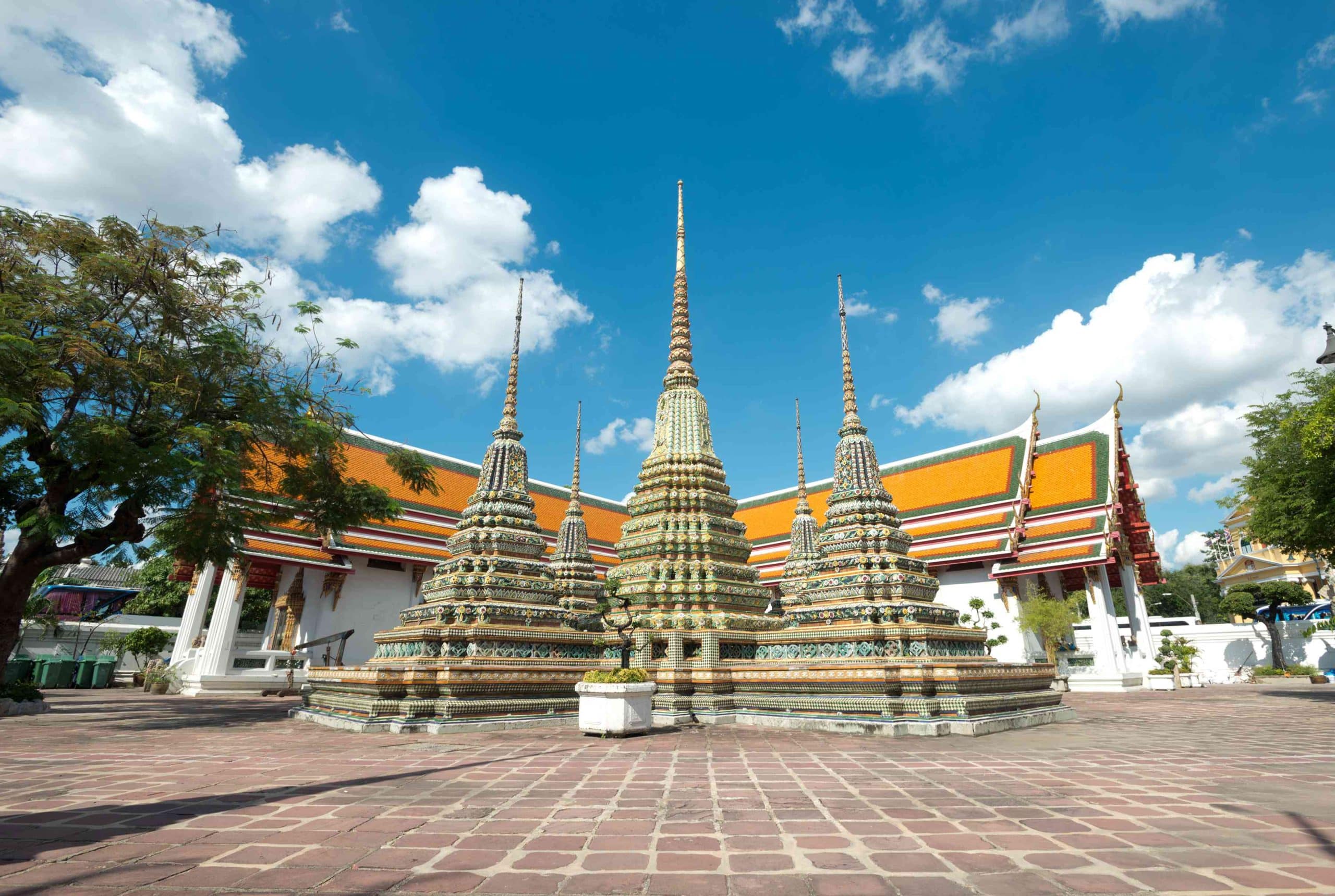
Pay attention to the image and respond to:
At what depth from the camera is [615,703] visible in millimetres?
9766

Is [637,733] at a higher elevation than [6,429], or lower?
lower

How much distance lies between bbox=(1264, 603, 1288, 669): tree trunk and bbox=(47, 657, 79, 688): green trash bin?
46.0m

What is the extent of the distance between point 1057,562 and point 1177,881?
2384cm

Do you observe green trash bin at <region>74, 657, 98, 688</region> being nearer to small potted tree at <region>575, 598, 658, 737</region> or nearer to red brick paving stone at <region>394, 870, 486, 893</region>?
small potted tree at <region>575, 598, 658, 737</region>

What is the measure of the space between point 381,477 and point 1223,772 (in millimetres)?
27830

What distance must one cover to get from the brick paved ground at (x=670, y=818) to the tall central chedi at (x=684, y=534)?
207 inches

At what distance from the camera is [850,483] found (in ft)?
44.3

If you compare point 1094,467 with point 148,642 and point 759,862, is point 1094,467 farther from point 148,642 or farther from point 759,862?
point 148,642

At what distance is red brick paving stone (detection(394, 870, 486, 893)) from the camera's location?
3.16 meters

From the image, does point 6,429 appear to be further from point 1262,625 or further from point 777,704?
point 1262,625

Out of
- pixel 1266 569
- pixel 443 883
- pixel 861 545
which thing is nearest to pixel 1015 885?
pixel 443 883

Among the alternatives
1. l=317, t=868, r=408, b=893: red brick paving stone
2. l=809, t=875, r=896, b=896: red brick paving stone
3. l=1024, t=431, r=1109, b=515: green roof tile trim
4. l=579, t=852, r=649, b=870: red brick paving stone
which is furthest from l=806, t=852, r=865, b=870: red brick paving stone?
l=1024, t=431, r=1109, b=515: green roof tile trim

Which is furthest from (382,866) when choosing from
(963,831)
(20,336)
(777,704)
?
(20,336)

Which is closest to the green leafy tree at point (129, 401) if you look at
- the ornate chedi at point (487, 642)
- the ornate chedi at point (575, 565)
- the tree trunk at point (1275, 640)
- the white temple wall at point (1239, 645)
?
the ornate chedi at point (487, 642)
